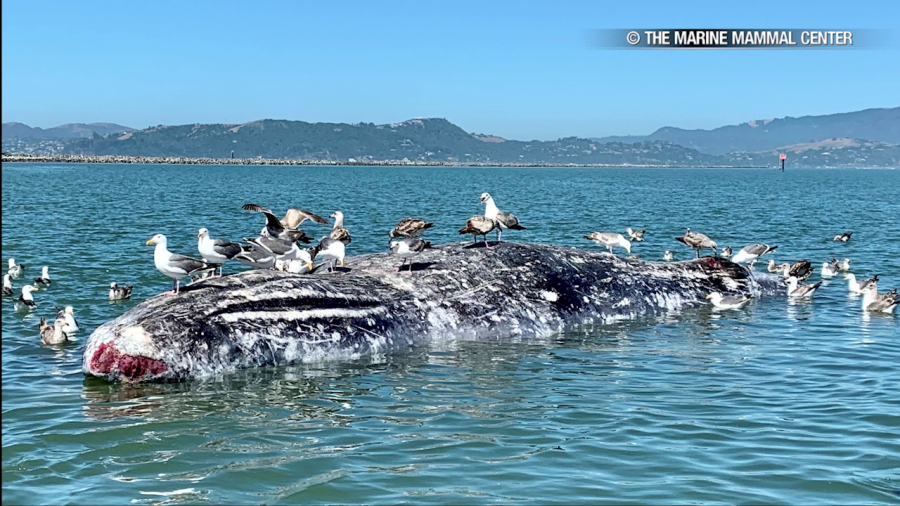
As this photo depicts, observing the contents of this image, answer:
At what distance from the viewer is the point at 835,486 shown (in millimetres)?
7035

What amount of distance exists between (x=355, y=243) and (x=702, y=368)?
1874 cm

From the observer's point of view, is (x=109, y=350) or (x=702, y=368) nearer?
(x=109, y=350)

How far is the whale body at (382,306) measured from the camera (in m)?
10.1

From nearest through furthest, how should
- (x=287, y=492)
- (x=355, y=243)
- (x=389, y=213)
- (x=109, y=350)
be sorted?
1. (x=287, y=492)
2. (x=109, y=350)
3. (x=355, y=243)
4. (x=389, y=213)

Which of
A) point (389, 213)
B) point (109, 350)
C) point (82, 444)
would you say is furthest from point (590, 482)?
point (389, 213)

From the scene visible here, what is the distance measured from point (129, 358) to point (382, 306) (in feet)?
10.6

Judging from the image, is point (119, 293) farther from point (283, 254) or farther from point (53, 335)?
point (283, 254)

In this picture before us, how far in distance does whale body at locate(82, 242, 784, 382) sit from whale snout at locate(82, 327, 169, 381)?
1cm

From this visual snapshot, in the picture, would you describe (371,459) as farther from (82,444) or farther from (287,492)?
(82,444)

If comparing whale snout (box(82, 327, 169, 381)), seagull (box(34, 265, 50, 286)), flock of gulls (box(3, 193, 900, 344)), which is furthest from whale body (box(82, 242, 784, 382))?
seagull (box(34, 265, 50, 286))

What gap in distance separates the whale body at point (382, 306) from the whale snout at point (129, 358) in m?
0.01

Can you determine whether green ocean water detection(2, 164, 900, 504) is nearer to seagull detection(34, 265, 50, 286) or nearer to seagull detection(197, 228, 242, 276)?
seagull detection(197, 228, 242, 276)

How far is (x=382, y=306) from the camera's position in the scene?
38.6 ft

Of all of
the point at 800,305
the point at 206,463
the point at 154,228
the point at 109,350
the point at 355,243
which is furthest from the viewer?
the point at 154,228
